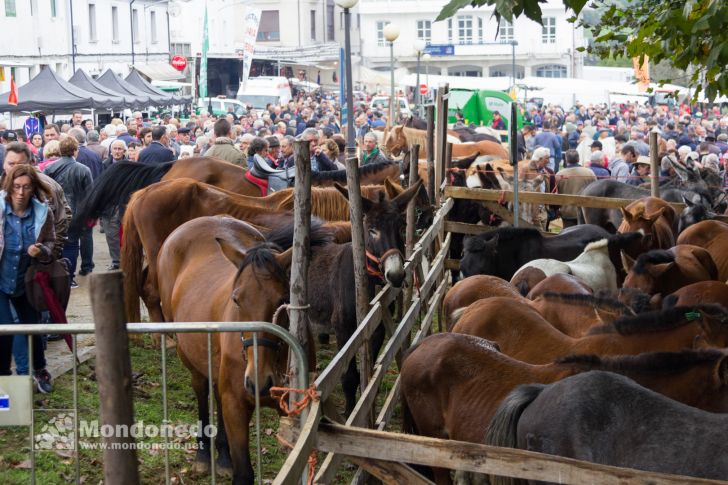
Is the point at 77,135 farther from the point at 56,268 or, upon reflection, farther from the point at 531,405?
the point at 531,405

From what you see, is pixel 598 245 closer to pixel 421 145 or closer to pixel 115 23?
pixel 421 145

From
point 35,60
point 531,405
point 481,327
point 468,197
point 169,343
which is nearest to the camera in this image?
point 531,405

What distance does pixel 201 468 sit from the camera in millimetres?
6660

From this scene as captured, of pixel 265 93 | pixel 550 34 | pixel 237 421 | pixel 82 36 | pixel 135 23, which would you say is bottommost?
pixel 237 421

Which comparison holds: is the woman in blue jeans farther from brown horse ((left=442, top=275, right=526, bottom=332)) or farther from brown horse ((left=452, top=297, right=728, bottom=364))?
brown horse ((left=452, top=297, right=728, bottom=364))

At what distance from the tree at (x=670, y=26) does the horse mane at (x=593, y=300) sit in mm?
1521

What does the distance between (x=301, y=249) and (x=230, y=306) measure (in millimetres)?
1349

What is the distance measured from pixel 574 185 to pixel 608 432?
1255cm

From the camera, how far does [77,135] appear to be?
1555 centimetres

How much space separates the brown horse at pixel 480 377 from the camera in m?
4.80

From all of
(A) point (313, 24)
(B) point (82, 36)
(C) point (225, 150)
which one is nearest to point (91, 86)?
(C) point (225, 150)

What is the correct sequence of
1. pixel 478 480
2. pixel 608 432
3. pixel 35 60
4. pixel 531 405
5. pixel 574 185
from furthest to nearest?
pixel 35 60, pixel 574 185, pixel 478 480, pixel 531 405, pixel 608 432

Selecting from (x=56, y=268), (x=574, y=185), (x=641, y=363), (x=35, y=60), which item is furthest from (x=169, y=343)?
(x=35, y=60)

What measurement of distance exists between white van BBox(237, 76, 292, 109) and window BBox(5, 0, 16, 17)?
45.5ft
